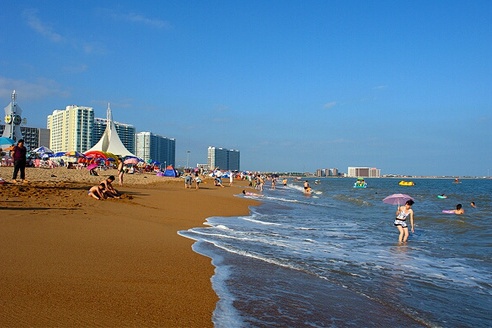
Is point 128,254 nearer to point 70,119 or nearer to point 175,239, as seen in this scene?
point 175,239

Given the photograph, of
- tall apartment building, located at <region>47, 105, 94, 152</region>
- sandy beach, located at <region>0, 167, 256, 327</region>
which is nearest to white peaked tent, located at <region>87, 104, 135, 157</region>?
sandy beach, located at <region>0, 167, 256, 327</region>

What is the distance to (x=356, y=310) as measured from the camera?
14.1 feet

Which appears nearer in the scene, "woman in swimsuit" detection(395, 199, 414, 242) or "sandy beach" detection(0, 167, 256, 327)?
"sandy beach" detection(0, 167, 256, 327)

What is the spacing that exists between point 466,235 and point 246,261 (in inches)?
369

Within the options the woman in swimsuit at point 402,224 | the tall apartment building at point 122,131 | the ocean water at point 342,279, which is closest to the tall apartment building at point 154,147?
the tall apartment building at point 122,131

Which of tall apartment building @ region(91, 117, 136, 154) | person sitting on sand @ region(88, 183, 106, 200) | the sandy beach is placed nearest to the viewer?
the sandy beach

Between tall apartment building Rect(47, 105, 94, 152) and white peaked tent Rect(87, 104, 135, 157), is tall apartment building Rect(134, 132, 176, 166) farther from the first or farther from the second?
white peaked tent Rect(87, 104, 135, 157)

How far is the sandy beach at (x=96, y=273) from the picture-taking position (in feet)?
10.7

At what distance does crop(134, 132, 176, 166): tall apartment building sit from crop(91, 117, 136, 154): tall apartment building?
6.13m

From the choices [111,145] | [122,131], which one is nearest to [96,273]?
[111,145]

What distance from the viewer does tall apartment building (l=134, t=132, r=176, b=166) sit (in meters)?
141

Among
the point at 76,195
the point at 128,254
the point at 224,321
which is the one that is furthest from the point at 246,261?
the point at 76,195

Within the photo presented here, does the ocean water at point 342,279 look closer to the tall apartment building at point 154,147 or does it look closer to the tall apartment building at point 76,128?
the tall apartment building at point 76,128

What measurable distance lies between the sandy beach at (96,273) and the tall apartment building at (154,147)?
398 feet
